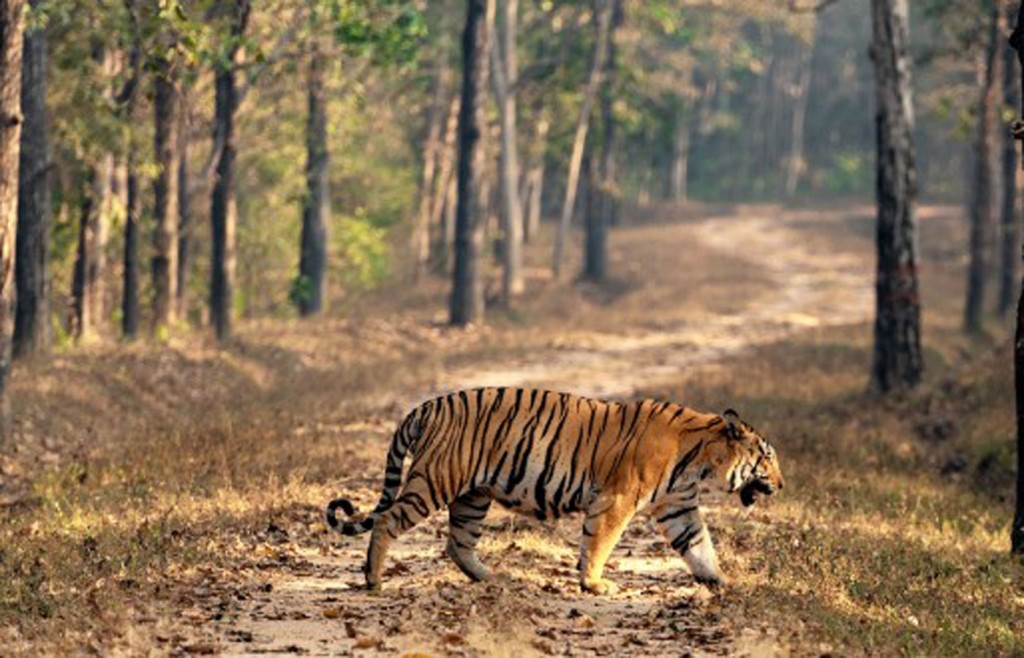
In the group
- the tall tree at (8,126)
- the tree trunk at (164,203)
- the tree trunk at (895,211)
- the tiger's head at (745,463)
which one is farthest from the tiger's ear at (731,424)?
the tree trunk at (164,203)

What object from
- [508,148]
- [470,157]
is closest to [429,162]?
[508,148]

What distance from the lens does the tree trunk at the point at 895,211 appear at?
73.8 ft

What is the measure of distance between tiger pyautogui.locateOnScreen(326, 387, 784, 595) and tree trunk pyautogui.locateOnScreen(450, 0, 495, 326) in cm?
2428

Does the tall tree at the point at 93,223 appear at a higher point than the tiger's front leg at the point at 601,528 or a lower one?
higher

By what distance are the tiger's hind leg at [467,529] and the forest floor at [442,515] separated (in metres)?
0.19

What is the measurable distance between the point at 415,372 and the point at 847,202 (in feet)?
214

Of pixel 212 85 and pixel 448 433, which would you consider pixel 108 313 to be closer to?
pixel 212 85

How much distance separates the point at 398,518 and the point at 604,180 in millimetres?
39464

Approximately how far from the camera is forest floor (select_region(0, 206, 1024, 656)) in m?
9.73

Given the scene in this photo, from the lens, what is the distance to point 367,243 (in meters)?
44.3

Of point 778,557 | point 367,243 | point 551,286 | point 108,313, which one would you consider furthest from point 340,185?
point 778,557

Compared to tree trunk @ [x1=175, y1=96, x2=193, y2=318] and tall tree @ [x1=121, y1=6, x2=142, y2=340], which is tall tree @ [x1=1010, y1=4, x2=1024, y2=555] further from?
tree trunk @ [x1=175, y1=96, x2=193, y2=318]

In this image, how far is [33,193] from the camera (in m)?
21.7

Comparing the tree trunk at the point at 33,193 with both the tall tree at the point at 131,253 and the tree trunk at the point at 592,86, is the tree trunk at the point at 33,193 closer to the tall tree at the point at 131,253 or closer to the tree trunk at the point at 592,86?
the tall tree at the point at 131,253
